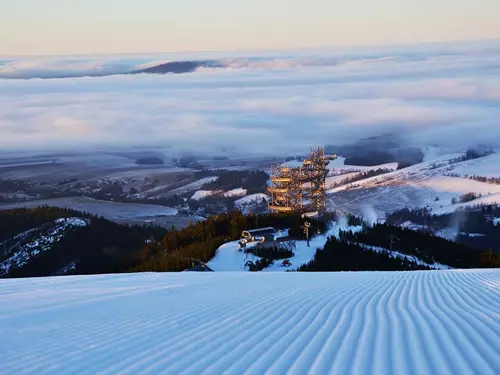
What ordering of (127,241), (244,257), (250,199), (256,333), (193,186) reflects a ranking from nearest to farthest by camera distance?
(256,333) → (244,257) → (127,241) → (250,199) → (193,186)

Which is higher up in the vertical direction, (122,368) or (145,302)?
(122,368)

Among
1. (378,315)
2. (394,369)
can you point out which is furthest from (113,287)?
(394,369)

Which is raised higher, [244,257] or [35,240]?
[244,257]

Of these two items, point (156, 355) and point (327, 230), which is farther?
point (327, 230)

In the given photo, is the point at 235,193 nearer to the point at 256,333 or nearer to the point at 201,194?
the point at 201,194

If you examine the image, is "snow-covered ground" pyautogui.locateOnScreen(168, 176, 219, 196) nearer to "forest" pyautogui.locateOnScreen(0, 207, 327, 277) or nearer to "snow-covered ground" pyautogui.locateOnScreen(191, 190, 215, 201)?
"snow-covered ground" pyautogui.locateOnScreen(191, 190, 215, 201)

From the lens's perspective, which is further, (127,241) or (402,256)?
(127,241)

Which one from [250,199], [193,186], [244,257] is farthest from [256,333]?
[193,186]

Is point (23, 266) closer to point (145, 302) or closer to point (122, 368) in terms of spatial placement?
point (145, 302)
